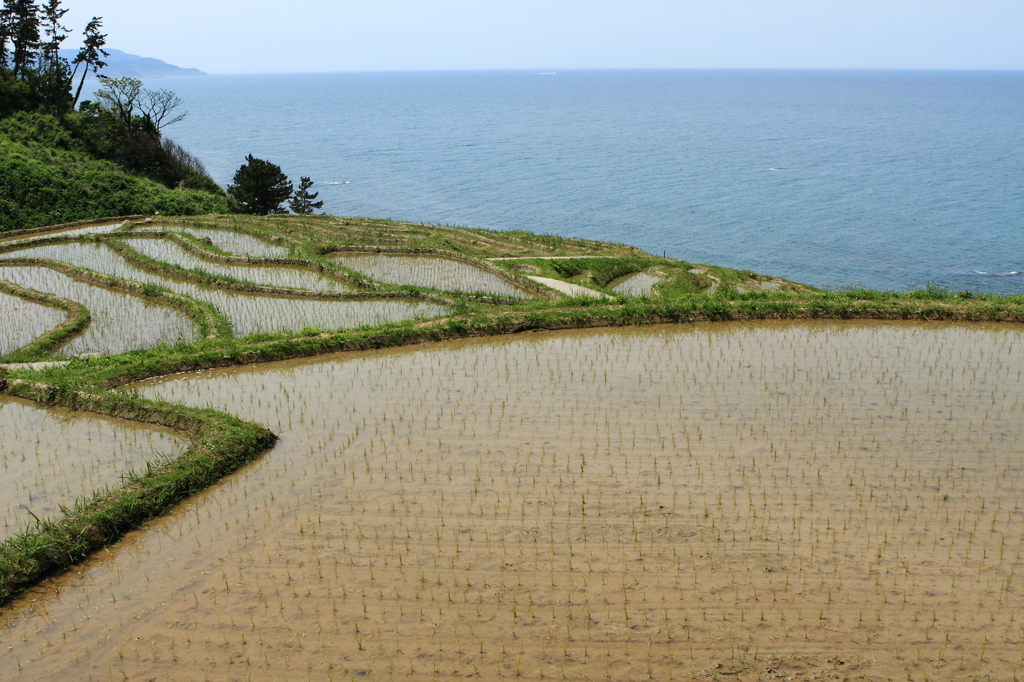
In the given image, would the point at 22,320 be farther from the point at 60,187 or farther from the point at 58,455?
the point at 60,187

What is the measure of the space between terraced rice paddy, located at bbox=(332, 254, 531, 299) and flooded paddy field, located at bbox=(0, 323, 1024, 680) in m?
5.65

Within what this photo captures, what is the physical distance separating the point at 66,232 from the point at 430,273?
38.2 feet

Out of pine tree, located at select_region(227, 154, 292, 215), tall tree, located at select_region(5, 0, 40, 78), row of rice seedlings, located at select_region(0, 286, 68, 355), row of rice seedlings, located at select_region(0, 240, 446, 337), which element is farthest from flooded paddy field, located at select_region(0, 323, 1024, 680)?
tall tree, located at select_region(5, 0, 40, 78)

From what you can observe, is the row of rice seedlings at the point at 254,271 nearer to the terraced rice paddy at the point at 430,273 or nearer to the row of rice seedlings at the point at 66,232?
the terraced rice paddy at the point at 430,273

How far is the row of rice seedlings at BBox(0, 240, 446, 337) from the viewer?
12870mm

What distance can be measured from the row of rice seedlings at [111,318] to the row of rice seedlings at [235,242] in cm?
384

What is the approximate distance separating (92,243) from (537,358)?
14073 millimetres

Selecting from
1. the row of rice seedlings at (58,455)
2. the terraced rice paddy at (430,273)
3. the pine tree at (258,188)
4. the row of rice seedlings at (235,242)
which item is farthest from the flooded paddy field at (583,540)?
the pine tree at (258,188)

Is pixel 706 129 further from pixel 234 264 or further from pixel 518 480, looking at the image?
pixel 518 480

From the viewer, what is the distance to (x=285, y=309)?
13781 millimetres

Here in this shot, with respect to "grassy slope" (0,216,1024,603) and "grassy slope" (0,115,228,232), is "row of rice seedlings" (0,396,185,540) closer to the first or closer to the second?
"grassy slope" (0,216,1024,603)

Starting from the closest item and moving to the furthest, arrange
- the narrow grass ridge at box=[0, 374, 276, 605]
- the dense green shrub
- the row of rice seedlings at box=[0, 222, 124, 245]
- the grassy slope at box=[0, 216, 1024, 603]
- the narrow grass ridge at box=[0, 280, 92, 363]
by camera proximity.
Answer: the narrow grass ridge at box=[0, 374, 276, 605], the grassy slope at box=[0, 216, 1024, 603], the narrow grass ridge at box=[0, 280, 92, 363], the row of rice seedlings at box=[0, 222, 124, 245], the dense green shrub

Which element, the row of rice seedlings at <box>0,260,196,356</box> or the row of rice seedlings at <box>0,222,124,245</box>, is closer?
the row of rice seedlings at <box>0,260,196,356</box>

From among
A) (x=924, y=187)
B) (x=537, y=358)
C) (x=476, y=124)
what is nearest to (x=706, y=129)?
(x=476, y=124)
